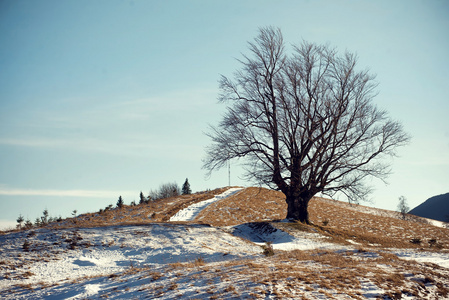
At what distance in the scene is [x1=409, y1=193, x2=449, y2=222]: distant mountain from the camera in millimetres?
144375

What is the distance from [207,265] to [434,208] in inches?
6793

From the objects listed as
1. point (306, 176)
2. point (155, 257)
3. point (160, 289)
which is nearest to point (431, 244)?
point (306, 176)

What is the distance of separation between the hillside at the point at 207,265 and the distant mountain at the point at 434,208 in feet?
468

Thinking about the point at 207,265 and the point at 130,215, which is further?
the point at 130,215

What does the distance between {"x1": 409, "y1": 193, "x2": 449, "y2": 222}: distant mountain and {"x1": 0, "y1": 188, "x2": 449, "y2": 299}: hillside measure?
14265 centimetres

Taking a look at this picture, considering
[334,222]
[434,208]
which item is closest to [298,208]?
[334,222]

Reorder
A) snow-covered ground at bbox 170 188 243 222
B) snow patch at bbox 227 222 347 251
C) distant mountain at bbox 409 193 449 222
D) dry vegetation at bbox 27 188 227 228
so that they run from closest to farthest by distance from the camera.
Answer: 1. snow patch at bbox 227 222 347 251
2. dry vegetation at bbox 27 188 227 228
3. snow-covered ground at bbox 170 188 243 222
4. distant mountain at bbox 409 193 449 222

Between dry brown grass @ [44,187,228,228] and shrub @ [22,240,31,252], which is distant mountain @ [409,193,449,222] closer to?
dry brown grass @ [44,187,228,228]

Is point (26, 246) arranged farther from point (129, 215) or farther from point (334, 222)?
point (334, 222)

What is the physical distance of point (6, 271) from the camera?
41.5 feet

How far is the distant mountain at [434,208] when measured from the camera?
474ft

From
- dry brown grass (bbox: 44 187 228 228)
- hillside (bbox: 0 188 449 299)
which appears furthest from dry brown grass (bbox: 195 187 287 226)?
hillside (bbox: 0 188 449 299)

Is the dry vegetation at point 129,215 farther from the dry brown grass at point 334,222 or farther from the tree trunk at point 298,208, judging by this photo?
the tree trunk at point 298,208

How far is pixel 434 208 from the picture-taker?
153 meters
